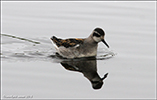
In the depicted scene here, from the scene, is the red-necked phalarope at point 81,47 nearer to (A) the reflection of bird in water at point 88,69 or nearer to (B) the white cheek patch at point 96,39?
(B) the white cheek patch at point 96,39

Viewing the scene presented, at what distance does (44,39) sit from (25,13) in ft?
13.4

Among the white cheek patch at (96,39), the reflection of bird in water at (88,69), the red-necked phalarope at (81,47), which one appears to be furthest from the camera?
the red-necked phalarope at (81,47)

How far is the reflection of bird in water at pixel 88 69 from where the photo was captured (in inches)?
617

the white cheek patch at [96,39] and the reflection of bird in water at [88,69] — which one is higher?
the white cheek patch at [96,39]

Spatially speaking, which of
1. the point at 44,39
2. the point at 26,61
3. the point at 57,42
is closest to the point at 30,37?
the point at 44,39

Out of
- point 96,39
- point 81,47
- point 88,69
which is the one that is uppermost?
point 96,39

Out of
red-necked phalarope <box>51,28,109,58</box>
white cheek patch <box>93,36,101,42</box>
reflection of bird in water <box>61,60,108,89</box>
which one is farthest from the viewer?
red-necked phalarope <box>51,28,109,58</box>

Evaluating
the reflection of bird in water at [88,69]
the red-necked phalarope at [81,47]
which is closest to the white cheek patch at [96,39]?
the red-necked phalarope at [81,47]

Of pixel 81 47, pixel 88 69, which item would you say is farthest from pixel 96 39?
pixel 88 69

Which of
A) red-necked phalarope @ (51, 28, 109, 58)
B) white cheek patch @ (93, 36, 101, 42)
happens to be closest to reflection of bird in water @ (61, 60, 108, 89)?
red-necked phalarope @ (51, 28, 109, 58)

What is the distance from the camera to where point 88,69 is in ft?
55.5

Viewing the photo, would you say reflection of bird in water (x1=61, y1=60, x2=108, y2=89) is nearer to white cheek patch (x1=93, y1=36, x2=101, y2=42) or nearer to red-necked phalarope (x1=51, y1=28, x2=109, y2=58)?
red-necked phalarope (x1=51, y1=28, x2=109, y2=58)

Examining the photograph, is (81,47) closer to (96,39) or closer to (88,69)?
(96,39)

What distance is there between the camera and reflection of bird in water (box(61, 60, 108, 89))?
617 inches
